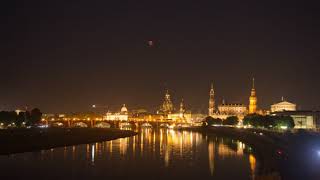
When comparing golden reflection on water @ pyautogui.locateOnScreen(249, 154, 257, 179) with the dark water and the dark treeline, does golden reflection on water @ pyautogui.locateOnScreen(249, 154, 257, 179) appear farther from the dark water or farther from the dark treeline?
the dark treeline

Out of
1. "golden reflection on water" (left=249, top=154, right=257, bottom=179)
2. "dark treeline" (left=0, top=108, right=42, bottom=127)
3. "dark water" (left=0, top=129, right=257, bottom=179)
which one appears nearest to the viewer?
"dark water" (left=0, top=129, right=257, bottom=179)

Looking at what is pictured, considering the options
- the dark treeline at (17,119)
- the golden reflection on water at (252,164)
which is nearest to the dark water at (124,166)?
the golden reflection on water at (252,164)

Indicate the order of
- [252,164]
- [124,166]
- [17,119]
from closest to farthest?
[124,166] < [252,164] < [17,119]

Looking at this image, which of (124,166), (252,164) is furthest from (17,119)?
(252,164)

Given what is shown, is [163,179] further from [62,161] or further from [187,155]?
[187,155]

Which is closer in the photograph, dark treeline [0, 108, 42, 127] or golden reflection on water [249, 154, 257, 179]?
golden reflection on water [249, 154, 257, 179]

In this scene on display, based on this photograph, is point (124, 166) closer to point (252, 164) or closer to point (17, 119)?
point (252, 164)

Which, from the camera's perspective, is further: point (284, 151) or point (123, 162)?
point (123, 162)

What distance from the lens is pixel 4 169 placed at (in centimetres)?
4241

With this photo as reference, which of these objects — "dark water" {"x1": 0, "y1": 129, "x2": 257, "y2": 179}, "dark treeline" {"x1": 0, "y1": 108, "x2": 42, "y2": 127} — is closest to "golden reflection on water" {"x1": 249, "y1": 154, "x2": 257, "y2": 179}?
"dark water" {"x1": 0, "y1": 129, "x2": 257, "y2": 179}

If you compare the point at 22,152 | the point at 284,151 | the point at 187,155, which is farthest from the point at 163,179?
the point at 22,152

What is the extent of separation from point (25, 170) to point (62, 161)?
27.8 feet

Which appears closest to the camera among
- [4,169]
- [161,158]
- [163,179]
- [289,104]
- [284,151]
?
[163,179]

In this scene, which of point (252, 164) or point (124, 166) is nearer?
point (124, 166)
